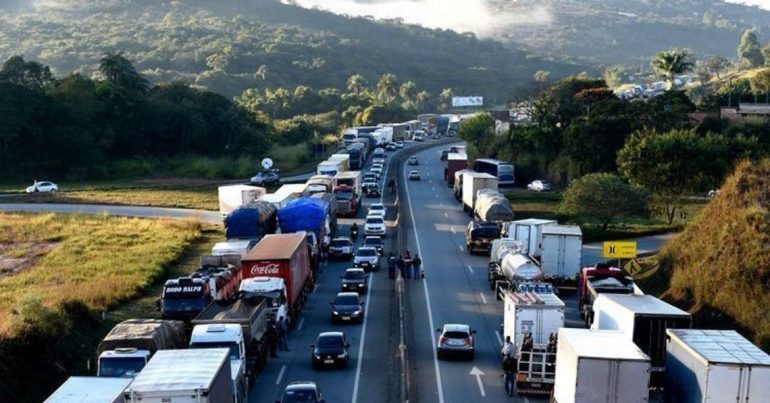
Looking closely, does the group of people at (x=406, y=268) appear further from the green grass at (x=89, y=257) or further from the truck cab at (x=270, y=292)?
the green grass at (x=89, y=257)

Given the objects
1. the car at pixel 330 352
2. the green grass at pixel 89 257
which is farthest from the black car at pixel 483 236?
the car at pixel 330 352

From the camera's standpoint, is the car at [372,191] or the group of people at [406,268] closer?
the group of people at [406,268]

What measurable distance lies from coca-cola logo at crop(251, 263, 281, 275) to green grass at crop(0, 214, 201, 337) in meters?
6.27

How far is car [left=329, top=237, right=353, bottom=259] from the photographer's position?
4791cm

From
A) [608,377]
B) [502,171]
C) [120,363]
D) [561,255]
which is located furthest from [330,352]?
[502,171]

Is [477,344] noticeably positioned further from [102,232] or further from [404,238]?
[102,232]

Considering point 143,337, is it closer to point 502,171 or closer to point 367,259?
point 367,259

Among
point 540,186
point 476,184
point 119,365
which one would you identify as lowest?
point 540,186

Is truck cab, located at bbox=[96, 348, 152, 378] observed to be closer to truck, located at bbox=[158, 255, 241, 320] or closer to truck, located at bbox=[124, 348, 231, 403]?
truck, located at bbox=[124, 348, 231, 403]

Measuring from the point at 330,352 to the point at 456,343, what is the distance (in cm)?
424

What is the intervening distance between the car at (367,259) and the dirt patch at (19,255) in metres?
16.5

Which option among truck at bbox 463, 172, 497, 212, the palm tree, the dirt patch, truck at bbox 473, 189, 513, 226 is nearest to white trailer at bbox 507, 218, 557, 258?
truck at bbox 473, 189, 513, 226

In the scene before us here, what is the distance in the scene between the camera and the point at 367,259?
145 feet

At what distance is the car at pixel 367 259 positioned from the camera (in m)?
44.2
